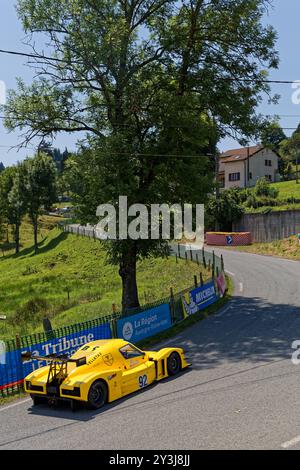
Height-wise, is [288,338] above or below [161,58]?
below

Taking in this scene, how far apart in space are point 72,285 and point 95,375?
2552cm

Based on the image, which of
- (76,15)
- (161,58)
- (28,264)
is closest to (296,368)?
(161,58)

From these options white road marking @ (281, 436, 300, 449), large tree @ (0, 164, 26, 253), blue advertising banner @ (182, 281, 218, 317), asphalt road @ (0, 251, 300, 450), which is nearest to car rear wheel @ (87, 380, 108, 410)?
asphalt road @ (0, 251, 300, 450)

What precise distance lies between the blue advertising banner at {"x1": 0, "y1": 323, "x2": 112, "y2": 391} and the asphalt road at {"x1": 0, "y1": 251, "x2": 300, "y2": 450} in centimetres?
110

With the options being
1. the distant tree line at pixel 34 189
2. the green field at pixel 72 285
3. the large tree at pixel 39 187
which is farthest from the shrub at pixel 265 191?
the large tree at pixel 39 187

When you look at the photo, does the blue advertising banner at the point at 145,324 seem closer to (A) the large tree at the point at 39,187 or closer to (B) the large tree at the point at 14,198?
(A) the large tree at the point at 39,187

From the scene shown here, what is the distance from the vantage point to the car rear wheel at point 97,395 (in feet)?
35.6

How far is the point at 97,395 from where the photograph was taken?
438 inches

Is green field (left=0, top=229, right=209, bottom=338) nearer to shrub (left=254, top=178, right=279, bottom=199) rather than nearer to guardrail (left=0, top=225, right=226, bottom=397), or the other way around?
guardrail (left=0, top=225, right=226, bottom=397)

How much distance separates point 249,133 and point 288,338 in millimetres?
11109

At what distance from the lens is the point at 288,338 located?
16.2 meters

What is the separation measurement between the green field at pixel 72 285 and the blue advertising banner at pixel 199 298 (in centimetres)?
403

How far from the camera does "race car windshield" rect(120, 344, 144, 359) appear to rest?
12.2 metres

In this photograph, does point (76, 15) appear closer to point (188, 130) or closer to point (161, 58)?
point (161, 58)
